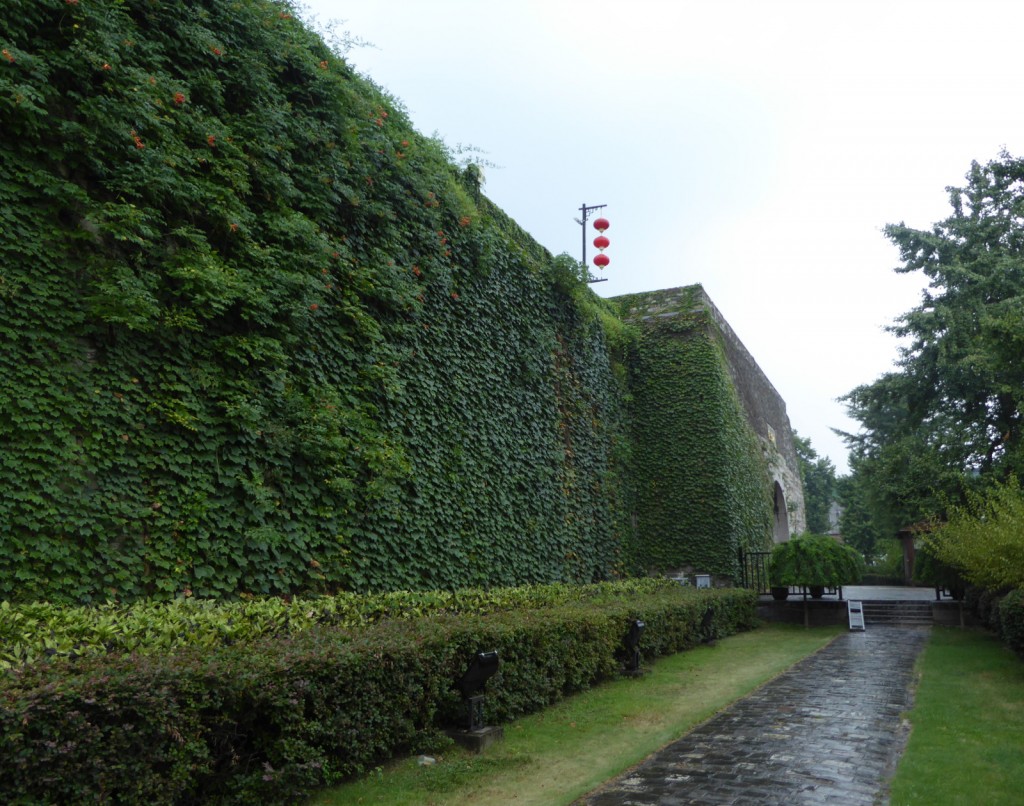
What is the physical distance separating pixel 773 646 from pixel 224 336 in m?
9.47

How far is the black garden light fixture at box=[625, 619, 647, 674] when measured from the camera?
28.1 feet

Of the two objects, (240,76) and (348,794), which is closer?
(348,794)

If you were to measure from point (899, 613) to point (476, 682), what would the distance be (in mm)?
12777

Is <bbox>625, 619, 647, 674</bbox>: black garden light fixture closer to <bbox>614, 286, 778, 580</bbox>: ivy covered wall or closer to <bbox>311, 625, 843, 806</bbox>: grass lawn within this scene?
<bbox>311, 625, 843, 806</bbox>: grass lawn

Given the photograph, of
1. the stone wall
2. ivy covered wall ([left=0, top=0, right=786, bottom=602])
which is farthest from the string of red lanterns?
ivy covered wall ([left=0, top=0, right=786, bottom=602])

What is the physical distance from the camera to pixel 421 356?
8.98m

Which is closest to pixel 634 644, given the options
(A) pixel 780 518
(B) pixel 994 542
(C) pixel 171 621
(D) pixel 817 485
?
(B) pixel 994 542

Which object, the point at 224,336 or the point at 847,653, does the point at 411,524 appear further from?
the point at 847,653

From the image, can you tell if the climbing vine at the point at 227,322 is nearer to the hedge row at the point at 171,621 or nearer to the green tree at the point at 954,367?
the hedge row at the point at 171,621

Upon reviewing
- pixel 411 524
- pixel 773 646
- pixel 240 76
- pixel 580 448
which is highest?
pixel 240 76

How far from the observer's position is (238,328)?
21.8 feet

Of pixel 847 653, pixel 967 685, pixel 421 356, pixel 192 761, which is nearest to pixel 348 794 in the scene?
pixel 192 761

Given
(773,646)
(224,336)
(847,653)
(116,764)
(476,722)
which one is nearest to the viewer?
(116,764)

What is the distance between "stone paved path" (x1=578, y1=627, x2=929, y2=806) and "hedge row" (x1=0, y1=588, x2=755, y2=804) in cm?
142
